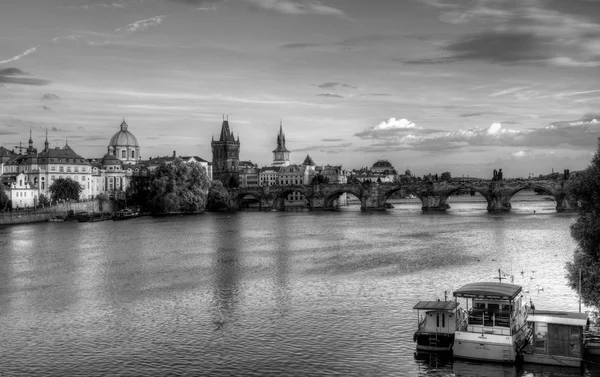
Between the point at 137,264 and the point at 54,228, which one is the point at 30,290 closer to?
the point at 137,264

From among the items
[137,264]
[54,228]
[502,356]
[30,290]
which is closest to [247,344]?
[502,356]

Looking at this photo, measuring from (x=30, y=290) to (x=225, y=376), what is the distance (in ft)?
76.1

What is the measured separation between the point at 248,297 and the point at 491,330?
1712 centimetres

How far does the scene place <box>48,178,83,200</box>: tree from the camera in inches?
5261

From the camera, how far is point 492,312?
1072 inches

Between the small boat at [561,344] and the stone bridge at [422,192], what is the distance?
8460cm

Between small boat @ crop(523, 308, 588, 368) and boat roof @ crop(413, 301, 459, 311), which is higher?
boat roof @ crop(413, 301, 459, 311)

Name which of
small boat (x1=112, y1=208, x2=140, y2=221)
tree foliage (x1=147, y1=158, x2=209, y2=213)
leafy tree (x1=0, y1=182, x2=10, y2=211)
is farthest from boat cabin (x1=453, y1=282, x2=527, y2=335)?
leafy tree (x1=0, y1=182, x2=10, y2=211)

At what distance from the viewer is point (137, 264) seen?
55.5m

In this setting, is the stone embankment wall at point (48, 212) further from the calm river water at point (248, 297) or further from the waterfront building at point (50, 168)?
the calm river water at point (248, 297)

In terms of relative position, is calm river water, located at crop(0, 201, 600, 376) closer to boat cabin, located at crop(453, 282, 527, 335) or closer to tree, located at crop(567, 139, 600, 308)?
boat cabin, located at crop(453, 282, 527, 335)

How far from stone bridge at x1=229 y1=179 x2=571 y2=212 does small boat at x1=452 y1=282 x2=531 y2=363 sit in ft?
275

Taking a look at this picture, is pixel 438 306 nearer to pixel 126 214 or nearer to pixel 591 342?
pixel 591 342

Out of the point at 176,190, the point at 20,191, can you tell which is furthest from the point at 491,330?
the point at 20,191
